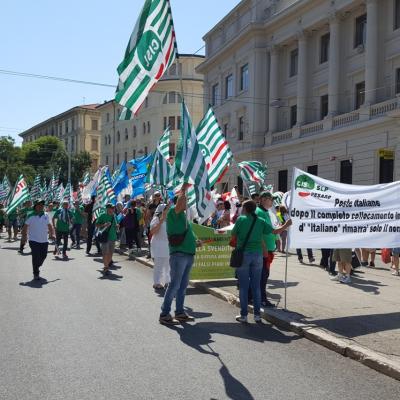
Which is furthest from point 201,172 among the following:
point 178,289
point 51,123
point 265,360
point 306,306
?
point 51,123

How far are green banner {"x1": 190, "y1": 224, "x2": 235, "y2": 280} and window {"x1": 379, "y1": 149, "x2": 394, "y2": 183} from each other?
1776 centimetres

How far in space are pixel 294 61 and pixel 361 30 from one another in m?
7.27

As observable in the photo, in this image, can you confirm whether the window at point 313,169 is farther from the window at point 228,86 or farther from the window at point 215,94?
the window at point 215,94

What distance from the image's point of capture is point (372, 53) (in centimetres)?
2973

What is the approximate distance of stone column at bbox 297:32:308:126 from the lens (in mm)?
36156

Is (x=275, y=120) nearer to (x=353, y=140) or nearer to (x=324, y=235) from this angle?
(x=353, y=140)

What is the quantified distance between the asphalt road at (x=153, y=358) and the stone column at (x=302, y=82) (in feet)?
92.2

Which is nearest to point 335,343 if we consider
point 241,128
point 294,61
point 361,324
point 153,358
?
point 361,324

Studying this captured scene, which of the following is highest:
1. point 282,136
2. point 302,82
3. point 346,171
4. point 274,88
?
point 274,88

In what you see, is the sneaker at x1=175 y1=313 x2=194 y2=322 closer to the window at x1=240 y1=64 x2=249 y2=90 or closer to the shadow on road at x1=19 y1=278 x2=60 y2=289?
the shadow on road at x1=19 y1=278 x2=60 y2=289

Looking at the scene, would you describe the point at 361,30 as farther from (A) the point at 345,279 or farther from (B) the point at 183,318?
(B) the point at 183,318

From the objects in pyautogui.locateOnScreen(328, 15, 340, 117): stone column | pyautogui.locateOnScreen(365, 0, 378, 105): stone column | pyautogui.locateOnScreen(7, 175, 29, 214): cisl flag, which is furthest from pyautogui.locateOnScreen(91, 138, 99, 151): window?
pyautogui.locateOnScreen(7, 175, 29, 214): cisl flag

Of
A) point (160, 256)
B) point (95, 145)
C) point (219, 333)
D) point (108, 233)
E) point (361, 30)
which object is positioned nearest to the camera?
point (219, 333)

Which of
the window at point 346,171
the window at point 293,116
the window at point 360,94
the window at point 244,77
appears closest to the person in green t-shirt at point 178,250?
the window at point 346,171
